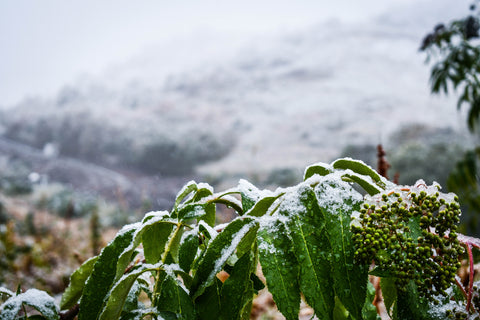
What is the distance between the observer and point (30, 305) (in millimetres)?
439

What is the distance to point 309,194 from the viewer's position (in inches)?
14.7

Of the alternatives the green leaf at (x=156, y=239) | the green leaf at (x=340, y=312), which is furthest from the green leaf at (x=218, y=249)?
the green leaf at (x=340, y=312)

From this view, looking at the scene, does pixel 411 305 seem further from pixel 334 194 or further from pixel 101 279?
pixel 101 279

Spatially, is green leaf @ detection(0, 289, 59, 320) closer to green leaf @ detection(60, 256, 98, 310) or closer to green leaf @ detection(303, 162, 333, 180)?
green leaf @ detection(60, 256, 98, 310)

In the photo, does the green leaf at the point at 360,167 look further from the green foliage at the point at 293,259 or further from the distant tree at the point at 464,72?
the distant tree at the point at 464,72

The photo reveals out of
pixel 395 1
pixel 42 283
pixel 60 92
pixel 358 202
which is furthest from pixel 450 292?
pixel 395 1

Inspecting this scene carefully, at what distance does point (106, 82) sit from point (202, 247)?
14206mm

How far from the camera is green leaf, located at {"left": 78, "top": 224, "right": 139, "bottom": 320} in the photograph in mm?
406

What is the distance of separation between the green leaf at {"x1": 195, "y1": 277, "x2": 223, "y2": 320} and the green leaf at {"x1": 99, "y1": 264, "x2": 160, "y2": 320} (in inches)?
2.4

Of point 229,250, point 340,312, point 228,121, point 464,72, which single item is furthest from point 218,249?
point 228,121

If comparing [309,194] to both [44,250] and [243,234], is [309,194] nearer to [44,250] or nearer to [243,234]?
[243,234]

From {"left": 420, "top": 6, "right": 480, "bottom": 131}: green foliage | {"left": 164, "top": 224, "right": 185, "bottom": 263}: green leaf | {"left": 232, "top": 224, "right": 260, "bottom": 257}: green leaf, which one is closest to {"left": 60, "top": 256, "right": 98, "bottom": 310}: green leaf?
{"left": 164, "top": 224, "right": 185, "bottom": 263}: green leaf

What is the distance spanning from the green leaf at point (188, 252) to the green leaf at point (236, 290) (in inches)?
2.2

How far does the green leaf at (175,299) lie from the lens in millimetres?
372
